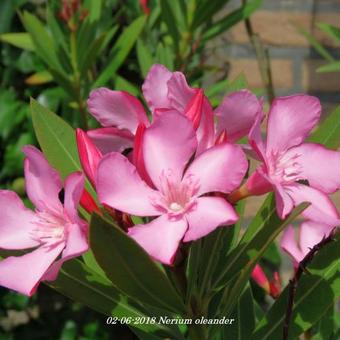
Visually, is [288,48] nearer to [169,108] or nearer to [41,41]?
[41,41]

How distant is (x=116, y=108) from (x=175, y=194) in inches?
3.5

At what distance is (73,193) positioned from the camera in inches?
17.6

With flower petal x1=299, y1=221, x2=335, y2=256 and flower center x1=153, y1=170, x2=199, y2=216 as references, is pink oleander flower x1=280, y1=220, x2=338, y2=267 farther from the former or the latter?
flower center x1=153, y1=170, x2=199, y2=216

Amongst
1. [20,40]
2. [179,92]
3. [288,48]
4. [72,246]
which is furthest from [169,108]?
[288,48]

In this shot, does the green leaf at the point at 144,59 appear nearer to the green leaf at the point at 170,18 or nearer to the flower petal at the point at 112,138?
the green leaf at the point at 170,18

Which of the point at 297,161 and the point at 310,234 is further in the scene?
the point at 310,234

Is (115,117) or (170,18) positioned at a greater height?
(115,117)

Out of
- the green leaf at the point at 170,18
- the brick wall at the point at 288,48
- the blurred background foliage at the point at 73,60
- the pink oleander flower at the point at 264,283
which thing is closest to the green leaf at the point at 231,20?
the blurred background foliage at the point at 73,60

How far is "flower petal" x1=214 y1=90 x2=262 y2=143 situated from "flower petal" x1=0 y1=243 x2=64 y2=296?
147 millimetres

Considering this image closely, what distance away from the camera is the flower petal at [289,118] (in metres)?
0.50

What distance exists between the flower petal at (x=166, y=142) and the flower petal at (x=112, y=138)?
0.14ft

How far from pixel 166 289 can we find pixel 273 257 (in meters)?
0.85

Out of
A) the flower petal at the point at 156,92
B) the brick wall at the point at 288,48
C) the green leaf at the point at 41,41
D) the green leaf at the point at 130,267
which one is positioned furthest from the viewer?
the brick wall at the point at 288,48

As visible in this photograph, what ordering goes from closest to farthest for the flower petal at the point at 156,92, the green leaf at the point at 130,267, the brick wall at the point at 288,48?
the green leaf at the point at 130,267, the flower petal at the point at 156,92, the brick wall at the point at 288,48
